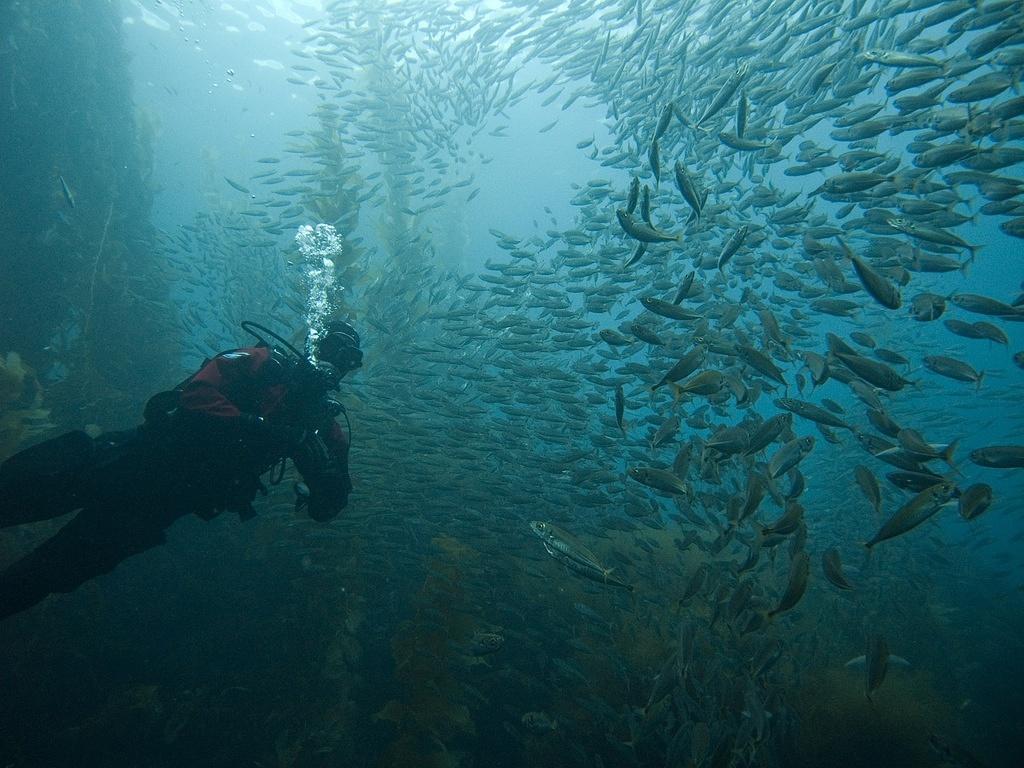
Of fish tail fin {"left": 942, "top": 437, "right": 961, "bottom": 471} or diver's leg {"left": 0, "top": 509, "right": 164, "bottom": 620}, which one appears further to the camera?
fish tail fin {"left": 942, "top": 437, "right": 961, "bottom": 471}

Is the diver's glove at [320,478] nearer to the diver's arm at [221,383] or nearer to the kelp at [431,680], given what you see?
the diver's arm at [221,383]

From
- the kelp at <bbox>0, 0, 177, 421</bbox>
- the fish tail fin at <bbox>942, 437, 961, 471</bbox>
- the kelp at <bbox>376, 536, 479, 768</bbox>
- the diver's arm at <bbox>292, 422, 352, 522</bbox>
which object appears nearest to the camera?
the fish tail fin at <bbox>942, 437, 961, 471</bbox>

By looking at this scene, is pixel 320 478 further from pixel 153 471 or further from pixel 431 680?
pixel 431 680

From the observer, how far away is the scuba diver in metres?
3.82

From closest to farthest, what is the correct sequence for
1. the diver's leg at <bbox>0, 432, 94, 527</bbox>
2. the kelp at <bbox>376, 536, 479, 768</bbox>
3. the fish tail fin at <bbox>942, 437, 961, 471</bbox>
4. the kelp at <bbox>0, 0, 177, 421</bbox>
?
1. the diver's leg at <bbox>0, 432, 94, 527</bbox>
2. the fish tail fin at <bbox>942, 437, 961, 471</bbox>
3. the kelp at <bbox>376, 536, 479, 768</bbox>
4. the kelp at <bbox>0, 0, 177, 421</bbox>

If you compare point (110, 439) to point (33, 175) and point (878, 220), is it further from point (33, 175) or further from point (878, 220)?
point (33, 175)

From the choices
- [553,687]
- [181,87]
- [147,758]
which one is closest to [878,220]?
[553,687]

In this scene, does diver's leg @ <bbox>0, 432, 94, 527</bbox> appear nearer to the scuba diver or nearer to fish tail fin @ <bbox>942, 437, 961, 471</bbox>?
the scuba diver

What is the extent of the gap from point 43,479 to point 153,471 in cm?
73

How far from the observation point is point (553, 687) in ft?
23.6

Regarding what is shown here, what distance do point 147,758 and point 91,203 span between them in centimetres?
1344

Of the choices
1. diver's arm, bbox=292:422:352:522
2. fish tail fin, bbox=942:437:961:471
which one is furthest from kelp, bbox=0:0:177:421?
fish tail fin, bbox=942:437:961:471

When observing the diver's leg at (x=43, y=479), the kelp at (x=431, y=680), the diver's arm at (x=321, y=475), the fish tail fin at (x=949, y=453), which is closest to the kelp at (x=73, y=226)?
the diver's leg at (x=43, y=479)

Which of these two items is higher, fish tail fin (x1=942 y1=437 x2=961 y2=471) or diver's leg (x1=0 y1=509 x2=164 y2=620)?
fish tail fin (x1=942 y1=437 x2=961 y2=471)
